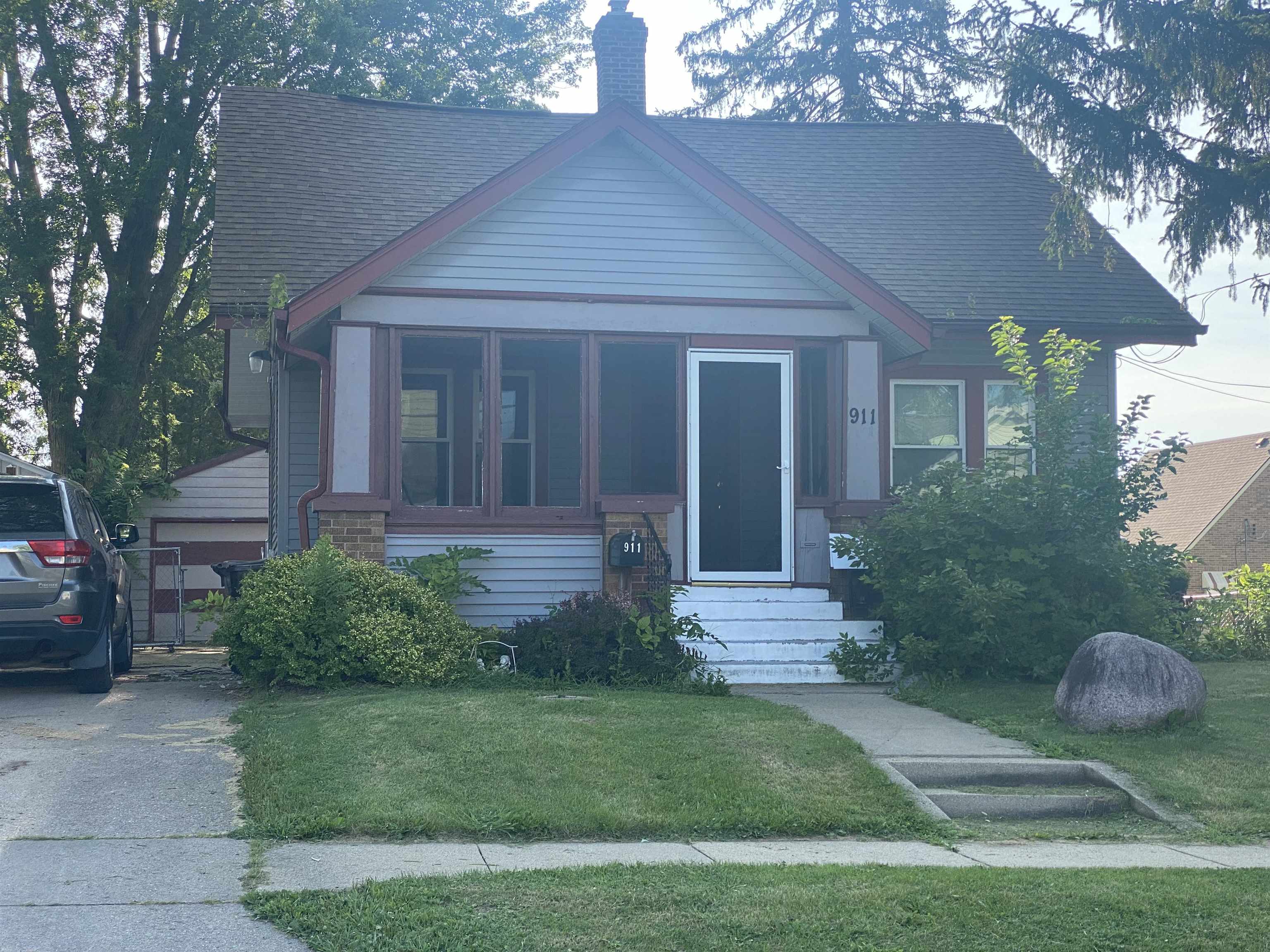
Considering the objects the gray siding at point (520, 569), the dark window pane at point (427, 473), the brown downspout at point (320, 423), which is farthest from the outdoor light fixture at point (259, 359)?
the gray siding at point (520, 569)

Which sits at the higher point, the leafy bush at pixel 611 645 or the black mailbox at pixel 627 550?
the black mailbox at pixel 627 550

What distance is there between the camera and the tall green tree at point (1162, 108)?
37.8ft

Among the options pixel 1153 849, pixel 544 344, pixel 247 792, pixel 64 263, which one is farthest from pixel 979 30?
pixel 64 263

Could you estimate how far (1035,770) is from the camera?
7867mm

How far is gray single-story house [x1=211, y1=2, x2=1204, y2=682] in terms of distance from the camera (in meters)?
11.9

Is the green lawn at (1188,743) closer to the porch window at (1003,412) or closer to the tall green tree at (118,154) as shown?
the porch window at (1003,412)

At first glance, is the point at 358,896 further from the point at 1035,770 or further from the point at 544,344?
the point at 544,344

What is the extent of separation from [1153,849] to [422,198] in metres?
11.1

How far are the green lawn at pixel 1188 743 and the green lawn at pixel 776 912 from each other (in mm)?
1608

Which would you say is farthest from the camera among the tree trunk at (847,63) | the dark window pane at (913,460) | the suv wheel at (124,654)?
the tree trunk at (847,63)

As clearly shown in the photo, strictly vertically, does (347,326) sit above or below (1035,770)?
above

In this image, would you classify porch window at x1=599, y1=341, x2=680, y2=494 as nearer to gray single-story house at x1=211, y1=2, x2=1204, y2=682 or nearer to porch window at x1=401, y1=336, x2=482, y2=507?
gray single-story house at x1=211, y1=2, x2=1204, y2=682

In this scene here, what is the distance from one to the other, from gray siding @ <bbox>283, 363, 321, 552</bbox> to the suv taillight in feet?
11.0

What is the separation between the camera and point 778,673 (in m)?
11.4
